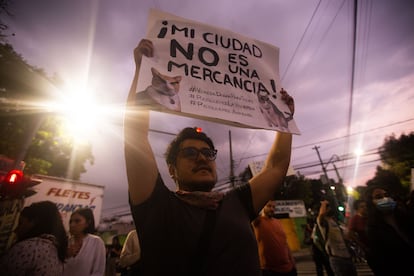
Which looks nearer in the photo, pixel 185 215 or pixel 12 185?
pixel 185 215

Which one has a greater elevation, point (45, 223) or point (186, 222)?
point (186, 222)

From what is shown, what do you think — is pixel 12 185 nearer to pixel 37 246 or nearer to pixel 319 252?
pixel 37 246

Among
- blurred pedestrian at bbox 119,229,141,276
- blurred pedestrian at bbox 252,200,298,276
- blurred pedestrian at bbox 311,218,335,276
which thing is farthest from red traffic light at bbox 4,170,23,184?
blurred pedestrian at bbox 311,218,335,276

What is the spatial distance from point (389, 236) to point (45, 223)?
161 inches

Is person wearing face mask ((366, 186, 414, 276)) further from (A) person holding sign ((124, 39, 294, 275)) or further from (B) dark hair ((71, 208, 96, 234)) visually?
(B) dark hair ((71, 208, 96, 234))

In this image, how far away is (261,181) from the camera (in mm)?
→ 1662

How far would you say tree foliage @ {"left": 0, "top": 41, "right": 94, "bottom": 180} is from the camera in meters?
7.63

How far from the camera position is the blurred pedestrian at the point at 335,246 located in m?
4.12

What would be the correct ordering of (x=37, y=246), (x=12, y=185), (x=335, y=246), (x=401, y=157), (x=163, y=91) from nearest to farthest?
(x=163, y=91)
(x=37, y=246)
(x=335, y=246)
(x=12, y=185)
(x=401, y=157)

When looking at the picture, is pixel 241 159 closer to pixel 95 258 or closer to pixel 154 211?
pixel 95 258

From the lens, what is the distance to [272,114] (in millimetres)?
1844

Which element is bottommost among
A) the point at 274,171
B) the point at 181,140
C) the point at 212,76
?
the point at 274,171

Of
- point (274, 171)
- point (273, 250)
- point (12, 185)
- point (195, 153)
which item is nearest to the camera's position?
point (195, 153)

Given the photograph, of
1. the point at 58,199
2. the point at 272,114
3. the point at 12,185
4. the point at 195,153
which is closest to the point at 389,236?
the point at 272,114
